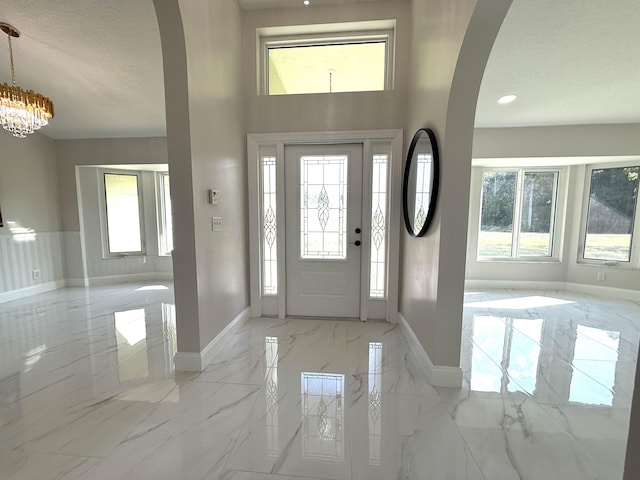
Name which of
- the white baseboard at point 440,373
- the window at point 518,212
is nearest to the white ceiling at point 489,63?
the window at point 518,212

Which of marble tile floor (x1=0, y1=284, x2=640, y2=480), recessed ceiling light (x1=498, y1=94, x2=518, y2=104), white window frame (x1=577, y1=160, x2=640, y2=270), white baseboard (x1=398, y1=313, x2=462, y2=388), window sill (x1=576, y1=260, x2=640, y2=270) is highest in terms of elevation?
recessed ceiling light (x1=498, y1=94, x2=518, y2=104)

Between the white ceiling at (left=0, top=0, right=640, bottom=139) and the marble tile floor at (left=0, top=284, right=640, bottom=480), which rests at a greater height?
the white ceiling at (left=0, top=0, right=640, bottom=139)

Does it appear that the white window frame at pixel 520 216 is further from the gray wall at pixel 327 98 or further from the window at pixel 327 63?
the window at pixel 327 63

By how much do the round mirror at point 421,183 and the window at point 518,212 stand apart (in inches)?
108

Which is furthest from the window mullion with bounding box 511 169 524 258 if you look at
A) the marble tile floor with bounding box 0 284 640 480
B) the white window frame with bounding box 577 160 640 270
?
the marble tile floor with bounding box 0 284 640 480

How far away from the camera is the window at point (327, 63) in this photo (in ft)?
10.0

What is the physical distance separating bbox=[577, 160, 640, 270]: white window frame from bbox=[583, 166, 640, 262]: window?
24 millimetres

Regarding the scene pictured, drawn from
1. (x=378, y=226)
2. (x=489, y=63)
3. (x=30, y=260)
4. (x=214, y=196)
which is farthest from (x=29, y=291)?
(x=489, y=63)

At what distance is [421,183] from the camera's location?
2.32m

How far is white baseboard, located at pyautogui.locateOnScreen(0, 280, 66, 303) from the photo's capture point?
3953 mm

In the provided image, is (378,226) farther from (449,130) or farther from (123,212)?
(123,212)

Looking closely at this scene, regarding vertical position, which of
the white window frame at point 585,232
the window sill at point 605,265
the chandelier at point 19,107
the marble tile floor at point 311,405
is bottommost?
the marble tile floor at point 311,405

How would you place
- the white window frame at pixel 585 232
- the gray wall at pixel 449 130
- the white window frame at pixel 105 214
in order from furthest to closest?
1. the white window frame at pixel 105 214
2. the white window frame at pixel 585 232
3. the gray wall at pixel 449 130

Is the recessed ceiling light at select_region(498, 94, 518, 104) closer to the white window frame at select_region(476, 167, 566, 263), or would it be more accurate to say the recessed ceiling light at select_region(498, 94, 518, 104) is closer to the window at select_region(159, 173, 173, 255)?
the white window frame at select_region(476, 167, 566, 263)
